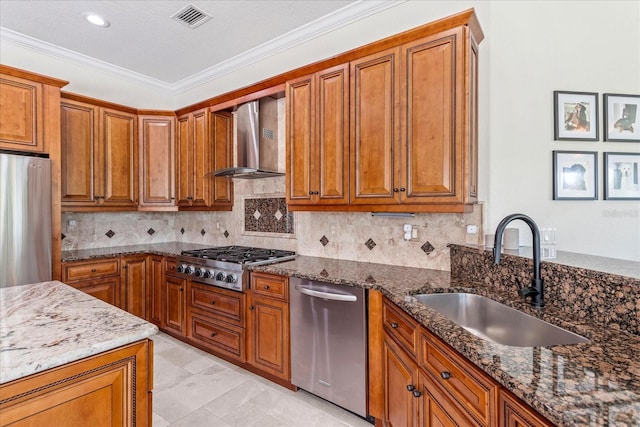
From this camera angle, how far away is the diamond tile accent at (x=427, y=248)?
246cm

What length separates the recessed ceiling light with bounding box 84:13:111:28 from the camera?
286 centimetres

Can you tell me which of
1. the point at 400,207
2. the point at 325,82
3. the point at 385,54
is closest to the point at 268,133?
the point at 325,82

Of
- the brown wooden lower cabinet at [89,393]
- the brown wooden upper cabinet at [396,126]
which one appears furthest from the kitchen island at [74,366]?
the brown wooden upper cabinet at [396,126]

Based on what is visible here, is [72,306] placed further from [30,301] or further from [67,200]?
[67,200]

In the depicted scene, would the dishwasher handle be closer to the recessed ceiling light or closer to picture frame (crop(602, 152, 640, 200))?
picture frame (crop(602, 152, 640, 200))

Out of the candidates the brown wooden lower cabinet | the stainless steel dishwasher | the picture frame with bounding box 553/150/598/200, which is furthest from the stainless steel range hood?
the picture frame with bounding box 553/150/598/200

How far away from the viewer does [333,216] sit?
→ 9.82 feet

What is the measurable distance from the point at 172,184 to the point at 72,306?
2.62 m

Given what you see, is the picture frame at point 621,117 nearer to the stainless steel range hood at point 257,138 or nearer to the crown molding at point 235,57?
the crown molding at point 235,57

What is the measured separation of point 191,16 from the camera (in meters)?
2.86

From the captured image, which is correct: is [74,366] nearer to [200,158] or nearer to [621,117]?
[200,158]

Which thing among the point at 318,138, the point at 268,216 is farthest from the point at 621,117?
the point at 268,216

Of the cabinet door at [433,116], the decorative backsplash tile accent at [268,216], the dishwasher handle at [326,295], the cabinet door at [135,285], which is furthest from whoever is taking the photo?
the cabinet door at [135,285]

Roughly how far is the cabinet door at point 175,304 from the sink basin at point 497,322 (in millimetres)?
2461
